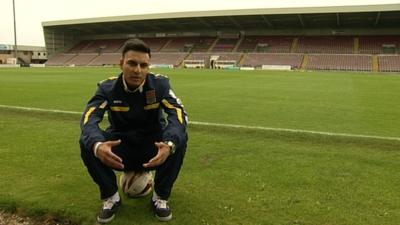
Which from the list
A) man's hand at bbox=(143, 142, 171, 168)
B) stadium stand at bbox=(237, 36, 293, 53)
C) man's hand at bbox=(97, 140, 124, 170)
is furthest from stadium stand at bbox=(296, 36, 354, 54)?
man's hand at bbox=(97, 140, 124, 170)

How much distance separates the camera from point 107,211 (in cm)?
348

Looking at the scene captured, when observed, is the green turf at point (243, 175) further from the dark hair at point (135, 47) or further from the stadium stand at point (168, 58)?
the stadium stand at point (168, 58)

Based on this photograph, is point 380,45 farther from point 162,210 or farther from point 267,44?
point 162,210

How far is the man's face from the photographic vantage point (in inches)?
139

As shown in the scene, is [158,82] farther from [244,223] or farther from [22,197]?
[22,197]

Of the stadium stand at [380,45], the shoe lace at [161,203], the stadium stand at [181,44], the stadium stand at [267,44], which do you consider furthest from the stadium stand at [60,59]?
the shoe lace at [161,203]

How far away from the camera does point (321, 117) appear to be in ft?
29.4

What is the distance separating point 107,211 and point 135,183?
0.47 meters

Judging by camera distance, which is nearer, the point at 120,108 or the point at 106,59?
the point at 120,108

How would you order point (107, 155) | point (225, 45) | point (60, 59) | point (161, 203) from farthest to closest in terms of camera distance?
1. point (60, 59)
2. point (225, 45)
3. point (161, 203)
4. point (107, 155)

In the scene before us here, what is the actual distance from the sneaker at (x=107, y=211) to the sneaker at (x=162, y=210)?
32cm

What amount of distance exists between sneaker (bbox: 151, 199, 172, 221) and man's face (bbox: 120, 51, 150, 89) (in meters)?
0.94

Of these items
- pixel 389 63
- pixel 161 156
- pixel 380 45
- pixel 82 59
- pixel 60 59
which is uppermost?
pixel 380 45

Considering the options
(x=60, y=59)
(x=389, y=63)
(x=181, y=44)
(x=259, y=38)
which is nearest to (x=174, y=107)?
(x=389, y=63)
